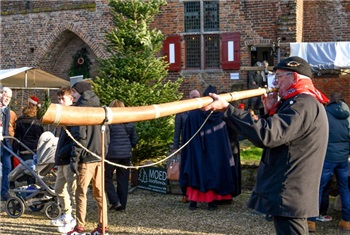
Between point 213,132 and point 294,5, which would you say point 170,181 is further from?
point 294,5

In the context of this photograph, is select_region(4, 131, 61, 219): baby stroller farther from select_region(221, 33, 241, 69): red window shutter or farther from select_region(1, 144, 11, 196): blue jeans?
select_region(221, 33, 241, 69): red window shutter

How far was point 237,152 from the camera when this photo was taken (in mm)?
8766

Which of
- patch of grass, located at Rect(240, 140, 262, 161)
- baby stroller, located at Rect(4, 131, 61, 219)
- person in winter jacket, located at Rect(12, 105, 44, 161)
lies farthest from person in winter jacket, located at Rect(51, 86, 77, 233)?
patch of grass, located at Rect(240, 140, 262, 161)

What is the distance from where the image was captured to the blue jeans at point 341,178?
7.30m

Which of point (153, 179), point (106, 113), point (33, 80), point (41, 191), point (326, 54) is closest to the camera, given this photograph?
point (106, 113)

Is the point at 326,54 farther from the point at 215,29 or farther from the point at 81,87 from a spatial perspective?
the point at 81,87

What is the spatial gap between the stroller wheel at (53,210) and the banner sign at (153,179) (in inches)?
96.7

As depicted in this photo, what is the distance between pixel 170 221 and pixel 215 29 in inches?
412

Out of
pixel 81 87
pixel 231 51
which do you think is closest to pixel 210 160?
pixel 81 87

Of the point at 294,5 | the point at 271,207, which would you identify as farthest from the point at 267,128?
the point at 294,5

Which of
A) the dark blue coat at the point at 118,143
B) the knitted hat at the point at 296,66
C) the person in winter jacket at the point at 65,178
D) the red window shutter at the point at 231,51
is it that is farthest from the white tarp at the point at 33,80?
the knitted hat at the point at 296,66

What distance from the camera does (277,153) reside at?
12.6ft

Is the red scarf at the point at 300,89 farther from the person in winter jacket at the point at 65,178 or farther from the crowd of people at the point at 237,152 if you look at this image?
the person in winter jacket at the point at 65,178

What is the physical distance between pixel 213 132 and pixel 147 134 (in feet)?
9.74
